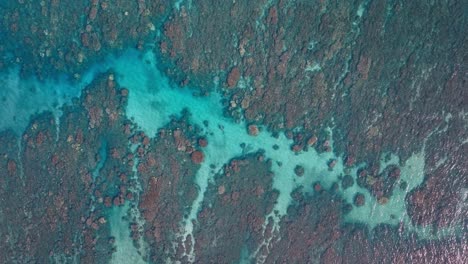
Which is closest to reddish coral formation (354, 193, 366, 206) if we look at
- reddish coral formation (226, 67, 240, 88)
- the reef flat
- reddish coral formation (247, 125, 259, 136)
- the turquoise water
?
the reef flat

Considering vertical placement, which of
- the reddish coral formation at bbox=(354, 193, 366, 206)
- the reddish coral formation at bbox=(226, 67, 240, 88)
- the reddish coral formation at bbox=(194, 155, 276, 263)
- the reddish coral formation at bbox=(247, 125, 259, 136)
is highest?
the reddish coral formation at bbox=(226, 67, 240, 88)

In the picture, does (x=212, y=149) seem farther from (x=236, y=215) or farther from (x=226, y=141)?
(x=236, y=215)

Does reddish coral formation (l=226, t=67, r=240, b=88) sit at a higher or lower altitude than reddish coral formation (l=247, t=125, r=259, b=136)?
higher

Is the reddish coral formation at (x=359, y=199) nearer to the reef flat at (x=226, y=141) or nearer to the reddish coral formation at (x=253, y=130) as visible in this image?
the reef flat at (x=226, y=141)

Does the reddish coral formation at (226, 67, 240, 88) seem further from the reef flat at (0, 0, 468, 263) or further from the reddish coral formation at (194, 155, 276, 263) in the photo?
the reddish coral formation at (194, 155, 276, 263)

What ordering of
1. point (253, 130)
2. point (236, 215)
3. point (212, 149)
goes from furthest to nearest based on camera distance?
1. point (212, 149)
2. point (253, 130)
3. point (236, 215)

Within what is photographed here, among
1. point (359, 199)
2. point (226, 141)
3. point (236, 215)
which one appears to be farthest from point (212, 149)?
point (359, 199)

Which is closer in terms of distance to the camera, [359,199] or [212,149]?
[359,199]

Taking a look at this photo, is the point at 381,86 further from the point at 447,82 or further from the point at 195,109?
the point at 195,109

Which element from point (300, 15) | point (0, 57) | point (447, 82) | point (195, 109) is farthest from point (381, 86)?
point (0, 57)
